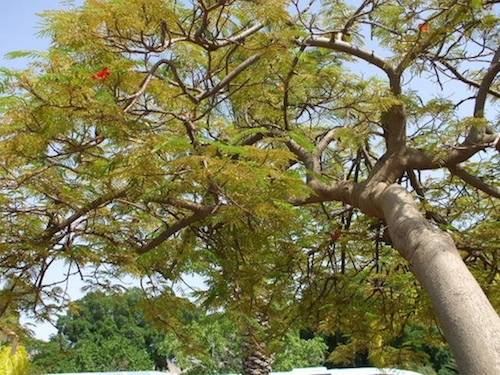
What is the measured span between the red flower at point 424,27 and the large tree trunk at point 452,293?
5.47 feet

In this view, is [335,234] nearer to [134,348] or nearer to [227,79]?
[227,79]

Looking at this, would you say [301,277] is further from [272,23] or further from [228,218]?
[272,23]

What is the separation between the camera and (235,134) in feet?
18.0

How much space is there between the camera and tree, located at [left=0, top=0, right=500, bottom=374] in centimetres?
407

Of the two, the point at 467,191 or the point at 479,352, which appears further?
the point at 467,191

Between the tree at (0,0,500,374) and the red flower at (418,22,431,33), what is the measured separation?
14mm

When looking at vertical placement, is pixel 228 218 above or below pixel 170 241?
below

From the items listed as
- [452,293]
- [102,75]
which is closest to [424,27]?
[452,293]

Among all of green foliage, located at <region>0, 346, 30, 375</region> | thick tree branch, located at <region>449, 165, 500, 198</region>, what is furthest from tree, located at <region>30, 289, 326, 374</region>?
green foliage, located at <region>0, 346, 30, 375</region>

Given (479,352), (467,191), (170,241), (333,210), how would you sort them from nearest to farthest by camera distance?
(479,352)
(170,241)
(467,191)
(333,210)

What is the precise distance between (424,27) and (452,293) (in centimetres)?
252

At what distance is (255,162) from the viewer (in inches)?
169

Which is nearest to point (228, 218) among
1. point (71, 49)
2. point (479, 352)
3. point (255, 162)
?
point (255, 162)

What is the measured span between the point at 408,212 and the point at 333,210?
9.93 ft
